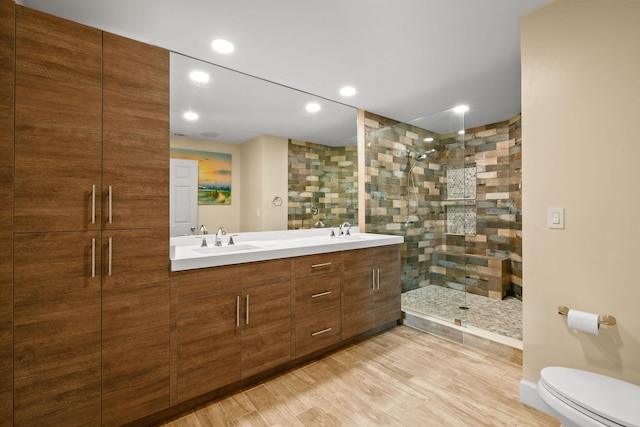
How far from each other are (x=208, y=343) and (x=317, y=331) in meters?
0.85

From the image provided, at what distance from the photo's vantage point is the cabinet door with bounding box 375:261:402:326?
8.98 feet

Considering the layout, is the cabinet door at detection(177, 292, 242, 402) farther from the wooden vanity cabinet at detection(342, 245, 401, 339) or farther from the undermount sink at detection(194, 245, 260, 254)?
the wooden vanity cabinet at detection(342, 245, 401, 339)

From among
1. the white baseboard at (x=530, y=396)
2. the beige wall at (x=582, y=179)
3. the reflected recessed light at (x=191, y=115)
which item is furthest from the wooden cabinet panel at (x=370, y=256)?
the reflected recessed light at (x=191, y=115)

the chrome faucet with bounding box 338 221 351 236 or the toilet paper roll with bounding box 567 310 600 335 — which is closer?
the toilet paper roll with bounding box 567 310 600 335

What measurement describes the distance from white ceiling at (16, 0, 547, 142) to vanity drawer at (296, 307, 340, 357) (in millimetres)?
1681

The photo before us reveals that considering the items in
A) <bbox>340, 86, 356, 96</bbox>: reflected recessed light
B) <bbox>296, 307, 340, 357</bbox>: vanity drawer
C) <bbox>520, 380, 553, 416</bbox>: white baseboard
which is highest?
<bbox>340, 86, 356, 96</bbox>: reflected recessed light

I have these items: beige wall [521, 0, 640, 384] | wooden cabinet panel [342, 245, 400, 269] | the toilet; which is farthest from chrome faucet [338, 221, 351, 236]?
the toilet

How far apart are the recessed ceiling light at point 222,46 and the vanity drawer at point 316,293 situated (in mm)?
1712

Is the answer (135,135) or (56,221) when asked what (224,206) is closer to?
(135,135)

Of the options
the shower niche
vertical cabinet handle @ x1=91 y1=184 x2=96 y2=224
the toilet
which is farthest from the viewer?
the shower niche

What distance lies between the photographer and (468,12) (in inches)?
65.9

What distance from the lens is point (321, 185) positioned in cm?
299

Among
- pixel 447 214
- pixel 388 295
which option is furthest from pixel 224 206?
pixel 447 214

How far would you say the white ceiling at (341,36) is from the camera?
5.26 ft
